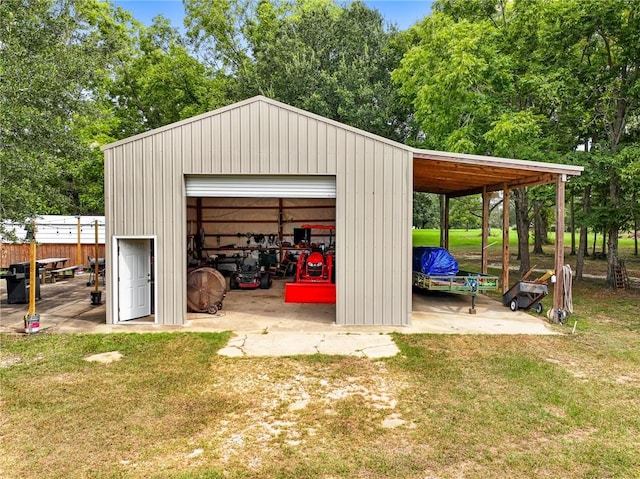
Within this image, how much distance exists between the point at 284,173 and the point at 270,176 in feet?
1.27

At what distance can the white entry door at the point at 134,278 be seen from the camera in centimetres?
843

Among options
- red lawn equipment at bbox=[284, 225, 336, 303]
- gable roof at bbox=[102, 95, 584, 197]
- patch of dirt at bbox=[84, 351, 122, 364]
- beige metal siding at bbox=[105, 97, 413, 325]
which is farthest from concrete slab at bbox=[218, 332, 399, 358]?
gable roof at bbox=[102, 95, 584, 197]

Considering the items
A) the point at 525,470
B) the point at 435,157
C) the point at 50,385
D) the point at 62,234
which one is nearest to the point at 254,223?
the point at 62,234

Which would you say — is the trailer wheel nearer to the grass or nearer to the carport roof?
the grass

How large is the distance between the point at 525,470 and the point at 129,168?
325 inches

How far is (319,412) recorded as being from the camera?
4.55 metres

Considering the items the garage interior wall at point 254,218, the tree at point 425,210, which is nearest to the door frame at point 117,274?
the garage interior wall at point 254,218

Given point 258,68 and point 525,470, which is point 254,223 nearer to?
point 258,68

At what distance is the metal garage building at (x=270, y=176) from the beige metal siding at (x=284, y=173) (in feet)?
0.07

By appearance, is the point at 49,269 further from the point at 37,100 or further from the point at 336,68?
the point at 336,68

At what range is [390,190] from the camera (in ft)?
27.5

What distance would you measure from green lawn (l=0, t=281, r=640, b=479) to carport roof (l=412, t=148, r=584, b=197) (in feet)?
12.1

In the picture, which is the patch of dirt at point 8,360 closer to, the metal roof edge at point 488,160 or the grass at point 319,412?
the grass at point 319,412

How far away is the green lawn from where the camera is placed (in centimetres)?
356
